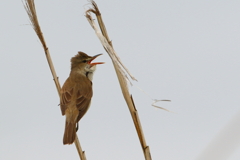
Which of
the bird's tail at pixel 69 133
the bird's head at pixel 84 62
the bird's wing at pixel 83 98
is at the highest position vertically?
the bird's head at pixel 84 62

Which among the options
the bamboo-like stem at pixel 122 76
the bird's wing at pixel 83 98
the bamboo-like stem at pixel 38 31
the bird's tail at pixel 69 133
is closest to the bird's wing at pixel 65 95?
the bird's wing at pixel 83 98

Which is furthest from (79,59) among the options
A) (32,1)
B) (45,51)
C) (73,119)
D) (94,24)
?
(94,24)

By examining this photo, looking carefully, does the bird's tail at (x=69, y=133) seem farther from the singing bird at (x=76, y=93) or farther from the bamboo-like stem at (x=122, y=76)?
the bamboo-like stem at (x=122, y=76)

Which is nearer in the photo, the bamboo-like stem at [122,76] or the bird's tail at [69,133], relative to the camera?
the bamboo-like stem at [122,76]

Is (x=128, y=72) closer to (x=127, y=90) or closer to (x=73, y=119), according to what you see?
(x=127, y=90)

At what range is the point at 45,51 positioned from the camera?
9.73 ft

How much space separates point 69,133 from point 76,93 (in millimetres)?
950

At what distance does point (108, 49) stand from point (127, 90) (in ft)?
0.83

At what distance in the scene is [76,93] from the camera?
434cm

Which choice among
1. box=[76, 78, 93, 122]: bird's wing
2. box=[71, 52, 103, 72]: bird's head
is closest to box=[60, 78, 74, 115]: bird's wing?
box=[76, 78, 93, 122]: bird's wing

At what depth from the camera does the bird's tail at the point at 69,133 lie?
3.31 meters

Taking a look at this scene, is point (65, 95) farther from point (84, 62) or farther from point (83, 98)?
point (84, 62)

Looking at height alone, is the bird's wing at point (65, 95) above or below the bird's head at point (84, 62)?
below

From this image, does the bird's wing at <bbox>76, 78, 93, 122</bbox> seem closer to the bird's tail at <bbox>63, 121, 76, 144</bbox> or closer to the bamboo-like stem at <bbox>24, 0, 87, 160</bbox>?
the bird's tail at <bbox>63, 121, 76, 144</bbox>
